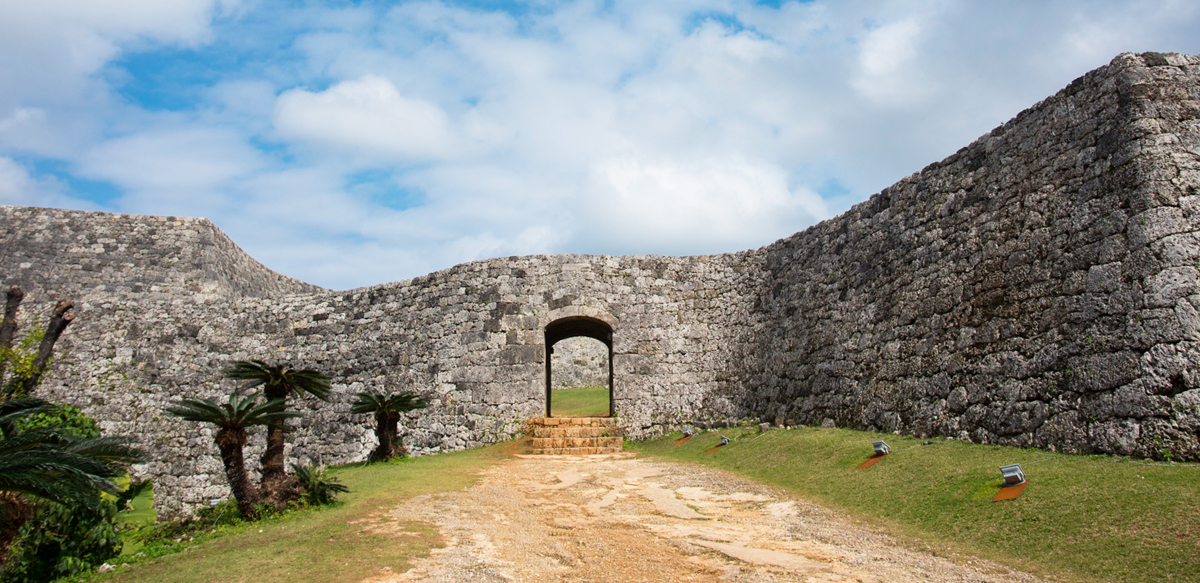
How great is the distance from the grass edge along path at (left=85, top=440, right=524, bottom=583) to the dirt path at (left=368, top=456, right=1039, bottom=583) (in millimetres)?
297

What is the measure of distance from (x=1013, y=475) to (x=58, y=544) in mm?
7697

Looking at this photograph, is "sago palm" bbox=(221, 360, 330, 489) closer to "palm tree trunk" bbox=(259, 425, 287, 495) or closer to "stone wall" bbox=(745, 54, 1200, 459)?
"palm tree trunk" bbox=(259, 425, 287, 495)

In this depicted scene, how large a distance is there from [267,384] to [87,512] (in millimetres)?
2441

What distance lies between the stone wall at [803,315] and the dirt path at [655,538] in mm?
2623

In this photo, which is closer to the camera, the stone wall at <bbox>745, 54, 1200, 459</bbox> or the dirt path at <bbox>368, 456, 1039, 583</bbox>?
the dirt path at <bbox>368, 456, 1039, 583</bbox>

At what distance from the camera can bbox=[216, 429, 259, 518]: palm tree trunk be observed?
261 inches

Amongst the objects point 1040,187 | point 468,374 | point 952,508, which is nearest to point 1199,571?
point 952,508

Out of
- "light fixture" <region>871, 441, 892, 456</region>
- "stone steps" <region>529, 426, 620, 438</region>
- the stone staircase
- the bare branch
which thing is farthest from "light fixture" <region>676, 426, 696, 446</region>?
the bare branch

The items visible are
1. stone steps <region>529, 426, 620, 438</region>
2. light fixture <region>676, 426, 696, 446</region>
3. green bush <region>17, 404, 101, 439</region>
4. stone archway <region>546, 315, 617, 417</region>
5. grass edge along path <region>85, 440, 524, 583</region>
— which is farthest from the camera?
stone archway <region>546, 315, 617, 417</region>

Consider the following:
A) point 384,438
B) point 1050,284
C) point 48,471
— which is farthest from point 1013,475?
point 384,438

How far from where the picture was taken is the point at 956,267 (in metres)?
8.39

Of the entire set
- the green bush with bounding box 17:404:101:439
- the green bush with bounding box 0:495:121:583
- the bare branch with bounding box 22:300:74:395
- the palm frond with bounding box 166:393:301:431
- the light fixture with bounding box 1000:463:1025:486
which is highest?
the bare branch with bounding box 22:300:74:395

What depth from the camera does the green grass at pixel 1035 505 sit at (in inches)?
163

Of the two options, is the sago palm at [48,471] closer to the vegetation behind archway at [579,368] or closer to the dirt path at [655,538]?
the dirt path at [655,538]
